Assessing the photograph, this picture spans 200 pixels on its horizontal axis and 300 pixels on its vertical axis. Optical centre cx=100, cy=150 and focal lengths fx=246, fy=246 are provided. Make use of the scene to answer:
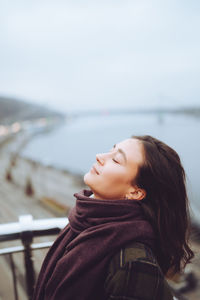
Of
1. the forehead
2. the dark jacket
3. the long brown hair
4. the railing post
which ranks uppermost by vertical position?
the forehead

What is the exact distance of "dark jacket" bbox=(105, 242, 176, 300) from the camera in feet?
2.52

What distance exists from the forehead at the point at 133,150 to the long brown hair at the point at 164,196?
0.07ft

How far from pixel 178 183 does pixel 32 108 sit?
10861 cm

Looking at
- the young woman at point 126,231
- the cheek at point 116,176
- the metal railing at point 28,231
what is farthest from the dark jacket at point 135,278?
the metal railing at point 28,231

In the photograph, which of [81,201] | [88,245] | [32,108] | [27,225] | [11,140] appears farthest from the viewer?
[32,108]

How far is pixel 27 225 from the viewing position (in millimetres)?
1344

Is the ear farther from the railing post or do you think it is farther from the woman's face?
the railing post

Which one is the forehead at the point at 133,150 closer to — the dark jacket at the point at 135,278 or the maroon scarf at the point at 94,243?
the maroon scarf at the point at 94,243

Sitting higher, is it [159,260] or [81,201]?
[81,201]

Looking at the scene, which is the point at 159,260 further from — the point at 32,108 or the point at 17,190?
the point at 32,108

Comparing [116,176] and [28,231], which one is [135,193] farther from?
[28,231]

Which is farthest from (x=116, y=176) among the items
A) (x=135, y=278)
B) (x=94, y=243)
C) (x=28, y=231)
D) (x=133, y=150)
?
(x=28, y=231)

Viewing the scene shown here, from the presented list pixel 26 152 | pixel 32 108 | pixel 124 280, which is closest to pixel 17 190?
pixel 124 280

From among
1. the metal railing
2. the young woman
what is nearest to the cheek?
the young woman
